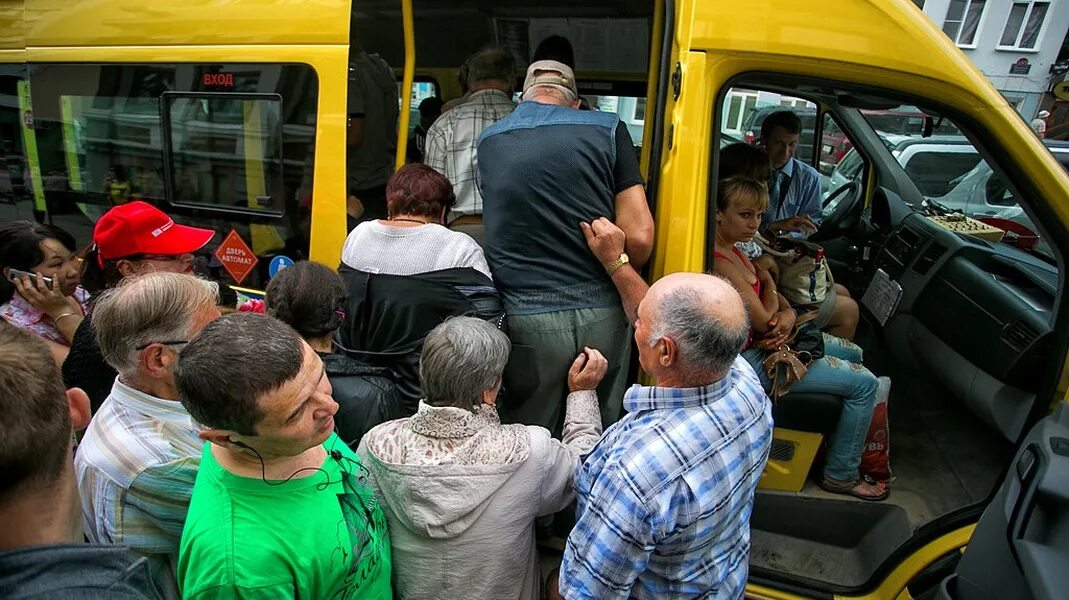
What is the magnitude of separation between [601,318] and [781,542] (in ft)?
4.24

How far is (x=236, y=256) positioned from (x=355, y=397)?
121cm

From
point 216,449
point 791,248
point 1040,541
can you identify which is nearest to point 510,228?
point 216,449

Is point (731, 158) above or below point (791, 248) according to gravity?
above

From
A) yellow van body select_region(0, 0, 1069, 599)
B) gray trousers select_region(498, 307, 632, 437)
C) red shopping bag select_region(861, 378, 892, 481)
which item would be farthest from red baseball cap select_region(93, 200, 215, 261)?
red shopping bag select_region(861, 378, 892, 481)

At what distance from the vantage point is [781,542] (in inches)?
99.3

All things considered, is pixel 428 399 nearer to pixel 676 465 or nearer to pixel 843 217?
pixel 676 465

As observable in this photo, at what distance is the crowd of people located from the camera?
47.5 inches

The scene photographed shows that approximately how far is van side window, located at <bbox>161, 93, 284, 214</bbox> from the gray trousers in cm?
123

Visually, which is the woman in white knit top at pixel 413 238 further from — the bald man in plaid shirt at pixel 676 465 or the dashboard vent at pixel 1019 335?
the dashboard vent at pixel 1019 335

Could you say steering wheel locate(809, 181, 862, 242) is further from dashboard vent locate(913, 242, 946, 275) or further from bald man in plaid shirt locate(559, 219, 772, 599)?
bald man in plaid shirt locate(559, 219, 772, 599)

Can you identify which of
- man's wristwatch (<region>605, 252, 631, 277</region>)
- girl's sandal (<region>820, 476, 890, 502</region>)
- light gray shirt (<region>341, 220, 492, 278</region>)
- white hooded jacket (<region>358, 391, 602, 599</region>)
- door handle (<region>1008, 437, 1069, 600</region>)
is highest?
man's wristwatch (<region>605, 252, 631, 277</region>)

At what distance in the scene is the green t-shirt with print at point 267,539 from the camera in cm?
121

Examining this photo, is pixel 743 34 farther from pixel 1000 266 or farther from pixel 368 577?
pixel 1000 266

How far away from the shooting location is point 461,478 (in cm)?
154
